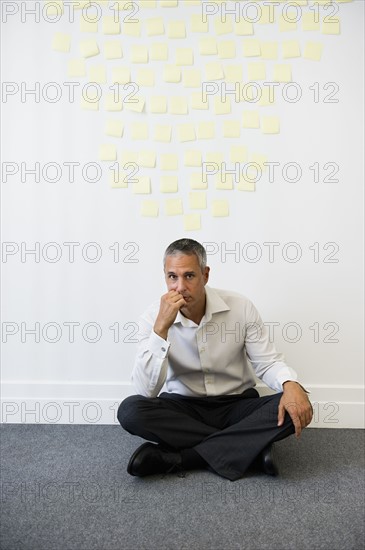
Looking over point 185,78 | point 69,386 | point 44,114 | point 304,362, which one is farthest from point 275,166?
point 69,386

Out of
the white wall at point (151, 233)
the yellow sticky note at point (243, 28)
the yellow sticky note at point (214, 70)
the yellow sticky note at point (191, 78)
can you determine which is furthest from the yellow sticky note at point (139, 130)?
the yellow sticky note at point (243, 28)

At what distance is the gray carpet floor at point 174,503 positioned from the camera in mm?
1446

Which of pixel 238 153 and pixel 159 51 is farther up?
pixel 159 51

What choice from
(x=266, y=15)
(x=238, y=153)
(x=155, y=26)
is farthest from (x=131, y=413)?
(x=266, y=15)

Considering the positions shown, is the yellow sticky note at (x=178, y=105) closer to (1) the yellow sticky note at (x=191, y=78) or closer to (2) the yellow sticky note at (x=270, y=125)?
(1) the yellow sticky note at (x=191, y=78)

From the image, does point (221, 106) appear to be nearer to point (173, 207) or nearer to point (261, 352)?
point (173, 207)

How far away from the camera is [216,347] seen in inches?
81.6

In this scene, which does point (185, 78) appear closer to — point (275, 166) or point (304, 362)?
point (275, 166)

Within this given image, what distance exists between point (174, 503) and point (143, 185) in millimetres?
1377

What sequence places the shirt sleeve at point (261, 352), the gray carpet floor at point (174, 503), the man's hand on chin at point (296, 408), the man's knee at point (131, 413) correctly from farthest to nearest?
the shirt sleeve at point (261, 352)
the man's knee at point (131, 413)
the man's hand on chin at point (296, 408)
the gray carpet floor at point (174, 503)

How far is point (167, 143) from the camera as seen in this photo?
243 cm

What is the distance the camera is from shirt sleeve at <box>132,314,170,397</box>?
1.90m

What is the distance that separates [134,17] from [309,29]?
0.79 meters

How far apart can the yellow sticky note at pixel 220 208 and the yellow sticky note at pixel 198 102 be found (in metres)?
0.43
